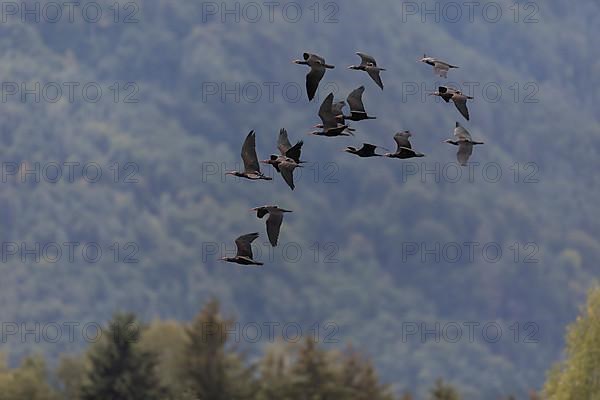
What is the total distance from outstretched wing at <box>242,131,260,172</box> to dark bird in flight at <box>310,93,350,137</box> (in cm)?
98

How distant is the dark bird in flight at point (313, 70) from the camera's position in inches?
969

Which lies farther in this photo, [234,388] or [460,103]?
[234,388]

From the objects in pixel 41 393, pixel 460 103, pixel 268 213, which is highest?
pixel 460 103

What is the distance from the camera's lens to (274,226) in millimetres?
23953

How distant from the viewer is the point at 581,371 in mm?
66562

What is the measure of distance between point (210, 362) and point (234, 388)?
65.6 inches

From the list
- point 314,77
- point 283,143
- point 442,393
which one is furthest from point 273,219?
point 442,393

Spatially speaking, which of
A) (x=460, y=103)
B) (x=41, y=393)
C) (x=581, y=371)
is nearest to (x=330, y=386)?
(x=581, y=371)

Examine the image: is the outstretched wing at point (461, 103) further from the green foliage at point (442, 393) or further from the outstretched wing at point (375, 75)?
the green foliage at point (442, 393)

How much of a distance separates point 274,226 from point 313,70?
102 inches

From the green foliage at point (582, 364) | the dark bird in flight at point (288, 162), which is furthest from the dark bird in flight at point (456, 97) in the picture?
the green foliage at point (582, 364)

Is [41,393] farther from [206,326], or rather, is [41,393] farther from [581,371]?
[581,371]

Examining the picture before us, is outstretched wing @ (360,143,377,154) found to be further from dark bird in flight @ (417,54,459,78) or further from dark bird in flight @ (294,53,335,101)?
dark bird in flight @ (417,54,459,78)

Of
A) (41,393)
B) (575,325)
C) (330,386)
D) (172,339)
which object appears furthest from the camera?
(172,339)
